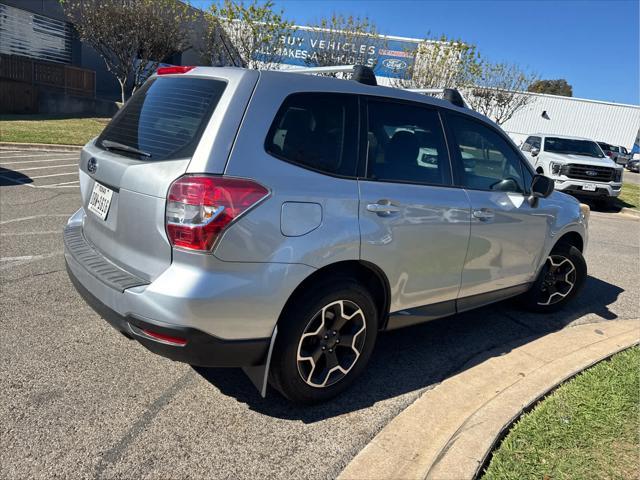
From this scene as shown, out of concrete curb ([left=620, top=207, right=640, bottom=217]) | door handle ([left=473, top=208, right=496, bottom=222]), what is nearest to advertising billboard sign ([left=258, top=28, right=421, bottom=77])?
concrete curb ([left=620, top=207, right=640, bottom=217])

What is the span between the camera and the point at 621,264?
7031mm

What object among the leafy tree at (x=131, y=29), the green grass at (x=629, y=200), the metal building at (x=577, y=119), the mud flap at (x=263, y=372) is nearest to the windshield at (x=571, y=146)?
the green grass at (x=629, y=200)

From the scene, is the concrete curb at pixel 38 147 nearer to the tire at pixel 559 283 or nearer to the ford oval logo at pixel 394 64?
the tire at pixel 559 283

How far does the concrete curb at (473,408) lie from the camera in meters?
2.44

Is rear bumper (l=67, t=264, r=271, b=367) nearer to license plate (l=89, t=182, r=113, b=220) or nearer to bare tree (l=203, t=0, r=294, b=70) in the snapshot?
license plate (l=89, t=182, r=113, b=220)

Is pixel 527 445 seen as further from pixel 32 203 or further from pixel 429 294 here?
pixel 32 203

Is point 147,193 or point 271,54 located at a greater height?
point 271,54

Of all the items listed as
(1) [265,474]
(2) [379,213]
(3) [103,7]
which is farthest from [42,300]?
(3) [103,7]

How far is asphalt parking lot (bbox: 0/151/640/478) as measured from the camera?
2.38 metres

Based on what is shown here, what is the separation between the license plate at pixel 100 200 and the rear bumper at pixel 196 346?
22.3 inches

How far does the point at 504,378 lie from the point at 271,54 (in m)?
21.1

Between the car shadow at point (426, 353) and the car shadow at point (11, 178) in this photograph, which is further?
the car shadow at point (11, 178)

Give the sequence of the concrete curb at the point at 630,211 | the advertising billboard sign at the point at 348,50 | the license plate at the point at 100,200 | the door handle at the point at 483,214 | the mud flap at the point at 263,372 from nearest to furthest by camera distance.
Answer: the mud flap at the point at 263,372 → the license plate at the point at 100,200 → the door handle at the point at 483,214 → the concrete curb at the point at 630,211 → the advertising billboard sign at the point at 348,50

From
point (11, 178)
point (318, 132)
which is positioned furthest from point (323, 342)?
point (11, 178)
